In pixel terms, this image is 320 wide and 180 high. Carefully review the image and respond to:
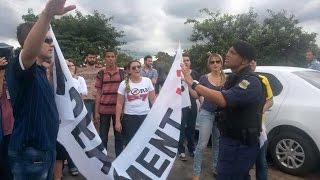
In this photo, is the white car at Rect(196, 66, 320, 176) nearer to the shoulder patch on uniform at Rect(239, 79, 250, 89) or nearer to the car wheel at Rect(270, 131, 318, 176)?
the car wheel at Rect(270, 131, 318, 176)

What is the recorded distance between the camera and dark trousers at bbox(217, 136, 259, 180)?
11.7 feet

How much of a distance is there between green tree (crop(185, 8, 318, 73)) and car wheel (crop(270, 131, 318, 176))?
37.8ft

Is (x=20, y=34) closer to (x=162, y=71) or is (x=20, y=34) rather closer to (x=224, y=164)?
(x=224, y=164)

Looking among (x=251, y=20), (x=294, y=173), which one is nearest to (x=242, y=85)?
(x=294, y=173)

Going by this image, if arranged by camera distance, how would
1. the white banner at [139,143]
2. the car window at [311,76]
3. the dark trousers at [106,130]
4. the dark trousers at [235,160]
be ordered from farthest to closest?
the dark trousers at [106,130] < the car window at [311,76] < the white banner at [139,143] < the dark trousers at [235,160]

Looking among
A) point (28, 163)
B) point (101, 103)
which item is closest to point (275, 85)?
point (101, 103)

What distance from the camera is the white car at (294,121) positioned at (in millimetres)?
5520

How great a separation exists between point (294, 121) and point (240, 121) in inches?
99.3

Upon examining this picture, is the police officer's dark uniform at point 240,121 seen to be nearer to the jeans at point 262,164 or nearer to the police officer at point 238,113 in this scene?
the police officer at point 238,113

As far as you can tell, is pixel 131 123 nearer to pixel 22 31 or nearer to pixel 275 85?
pixel 275 85

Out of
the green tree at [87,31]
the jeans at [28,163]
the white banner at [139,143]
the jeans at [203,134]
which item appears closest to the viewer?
the jeans at [28,163]

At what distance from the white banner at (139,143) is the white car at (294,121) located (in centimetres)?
216

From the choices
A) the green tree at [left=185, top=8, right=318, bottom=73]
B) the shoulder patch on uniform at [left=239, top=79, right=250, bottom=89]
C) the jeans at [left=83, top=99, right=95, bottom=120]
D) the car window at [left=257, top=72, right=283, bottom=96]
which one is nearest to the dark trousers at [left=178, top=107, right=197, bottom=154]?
the car window at [left=257, top=72, right=283, bottom=96]

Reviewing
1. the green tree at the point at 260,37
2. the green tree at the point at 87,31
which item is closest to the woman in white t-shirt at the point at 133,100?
the green tree at the point at 260,37
